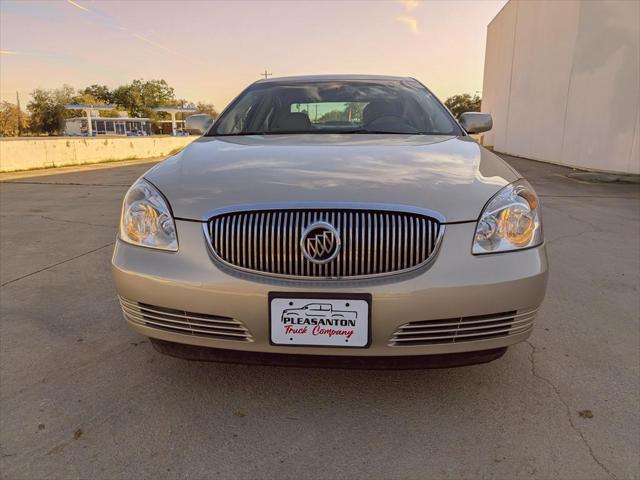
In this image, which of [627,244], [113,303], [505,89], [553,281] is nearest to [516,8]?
[505,89]

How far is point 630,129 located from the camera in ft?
32.1

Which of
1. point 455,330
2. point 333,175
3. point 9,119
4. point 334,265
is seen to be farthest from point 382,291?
point 9,119

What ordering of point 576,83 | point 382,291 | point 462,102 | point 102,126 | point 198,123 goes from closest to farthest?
point 382,291 → point 198,123 → point 576,83 → point 102,126 → point 462,102

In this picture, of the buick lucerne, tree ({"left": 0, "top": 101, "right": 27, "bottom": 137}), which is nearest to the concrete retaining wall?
the buick lucerne

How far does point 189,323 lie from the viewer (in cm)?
171

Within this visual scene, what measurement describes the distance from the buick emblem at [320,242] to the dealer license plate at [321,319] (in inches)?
5.3

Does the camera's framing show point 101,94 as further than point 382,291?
Yes

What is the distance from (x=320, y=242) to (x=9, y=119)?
59952 mm

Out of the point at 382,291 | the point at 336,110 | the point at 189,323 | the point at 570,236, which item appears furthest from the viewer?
the point at 570,236

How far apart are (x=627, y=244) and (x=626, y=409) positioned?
3191 mm

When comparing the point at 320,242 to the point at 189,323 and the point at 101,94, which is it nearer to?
the point at 189,323

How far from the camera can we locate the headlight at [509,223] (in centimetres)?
168

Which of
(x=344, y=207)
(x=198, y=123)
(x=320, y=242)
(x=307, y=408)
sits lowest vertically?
(x=307, y=408)

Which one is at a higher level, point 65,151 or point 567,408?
point 65,151
